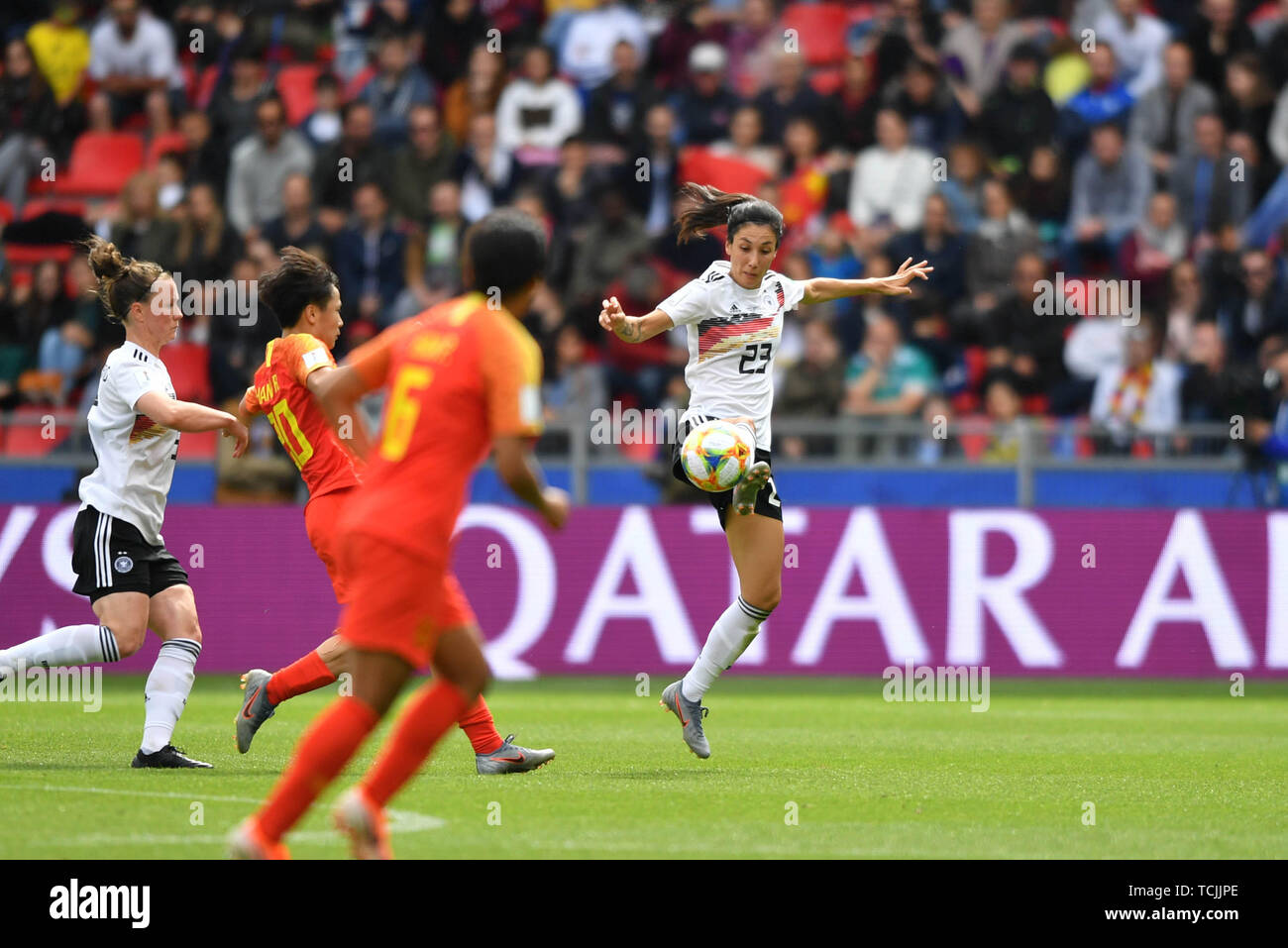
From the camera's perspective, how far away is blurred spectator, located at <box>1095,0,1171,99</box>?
1798cm

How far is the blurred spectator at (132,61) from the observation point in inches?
750

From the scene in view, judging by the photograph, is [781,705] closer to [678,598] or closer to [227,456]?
[678,598]

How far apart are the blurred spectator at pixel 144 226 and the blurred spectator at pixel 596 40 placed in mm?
4384

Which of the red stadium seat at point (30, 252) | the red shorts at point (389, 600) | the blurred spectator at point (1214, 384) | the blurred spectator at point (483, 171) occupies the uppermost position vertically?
the blurred spectator at point (483, 171)

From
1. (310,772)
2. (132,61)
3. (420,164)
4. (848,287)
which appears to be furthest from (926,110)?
(310,772)

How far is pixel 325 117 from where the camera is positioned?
1805 cm

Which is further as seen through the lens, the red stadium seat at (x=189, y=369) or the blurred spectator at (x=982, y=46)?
the blurred spectator at (x=982, y=46)

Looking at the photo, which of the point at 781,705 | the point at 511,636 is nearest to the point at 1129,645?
the point at 781,705

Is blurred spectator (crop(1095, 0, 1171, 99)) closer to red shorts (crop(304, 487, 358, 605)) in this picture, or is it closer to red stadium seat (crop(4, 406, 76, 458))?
red stadium seat (crop(4, 406, 76, 458))

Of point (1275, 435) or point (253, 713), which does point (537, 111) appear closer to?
point (1275, 435)

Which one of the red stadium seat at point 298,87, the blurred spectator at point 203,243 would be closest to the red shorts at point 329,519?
the blurred spectator at point 203,243

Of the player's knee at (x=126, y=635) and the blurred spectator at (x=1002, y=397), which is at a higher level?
the blurred spectator at (x=1002, y=397)

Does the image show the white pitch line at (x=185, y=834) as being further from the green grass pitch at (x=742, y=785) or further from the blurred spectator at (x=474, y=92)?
the blurred spectator at (x=474, y=92)

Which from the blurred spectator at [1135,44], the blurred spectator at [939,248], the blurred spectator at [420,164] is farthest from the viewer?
the blurred spectator at [1135,44]
